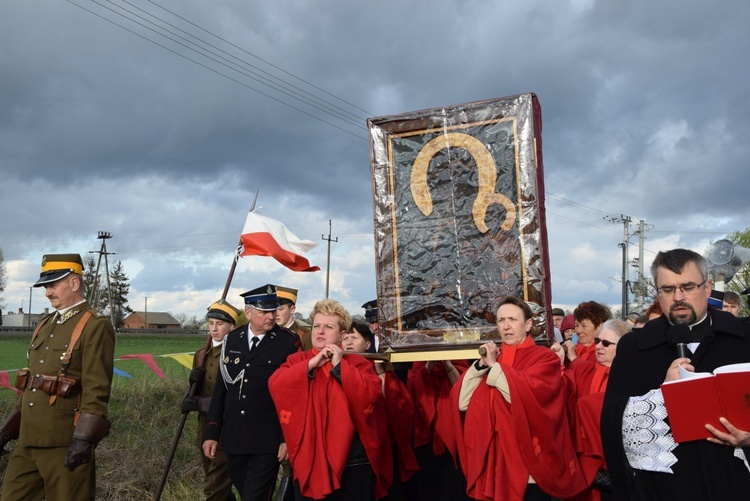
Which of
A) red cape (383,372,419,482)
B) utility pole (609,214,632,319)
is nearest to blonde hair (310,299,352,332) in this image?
red cape (383,372,419,482)

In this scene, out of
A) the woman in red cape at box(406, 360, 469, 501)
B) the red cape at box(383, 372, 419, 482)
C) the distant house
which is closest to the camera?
the red cape at box(383, 372, 419, 482)

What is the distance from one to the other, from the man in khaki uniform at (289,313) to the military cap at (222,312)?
447 millimetres

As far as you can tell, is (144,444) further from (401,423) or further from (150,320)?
(150,320)

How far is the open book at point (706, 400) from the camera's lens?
9.12ft

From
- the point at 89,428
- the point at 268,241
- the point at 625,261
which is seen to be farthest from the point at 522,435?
the point at 625,261

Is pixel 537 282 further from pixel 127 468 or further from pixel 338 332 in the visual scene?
pixel 127 468

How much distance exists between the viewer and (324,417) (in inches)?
194

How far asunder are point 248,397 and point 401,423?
1.35 m

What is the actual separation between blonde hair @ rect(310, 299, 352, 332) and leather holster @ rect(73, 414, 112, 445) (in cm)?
163

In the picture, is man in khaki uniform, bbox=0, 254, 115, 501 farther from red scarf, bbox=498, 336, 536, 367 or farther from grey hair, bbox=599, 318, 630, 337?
grey hair, bbox=599, 318, 630, 337

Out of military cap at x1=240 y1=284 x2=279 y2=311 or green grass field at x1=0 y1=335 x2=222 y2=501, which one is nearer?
military cap at x1=240 y1=284 x2=279 y2=311

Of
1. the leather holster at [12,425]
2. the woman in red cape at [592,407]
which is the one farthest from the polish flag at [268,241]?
the woman in red cape at [592,407]

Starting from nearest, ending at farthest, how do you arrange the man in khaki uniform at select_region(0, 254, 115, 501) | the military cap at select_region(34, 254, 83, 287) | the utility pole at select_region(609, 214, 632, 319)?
the man in khaki uniform at select_region(0, 254, 115, 501), the military cap at select_region(34, 254, 83, 287), the utility pole at select_region(609, 214, 632, 319)

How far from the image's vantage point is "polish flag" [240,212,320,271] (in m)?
7.86
